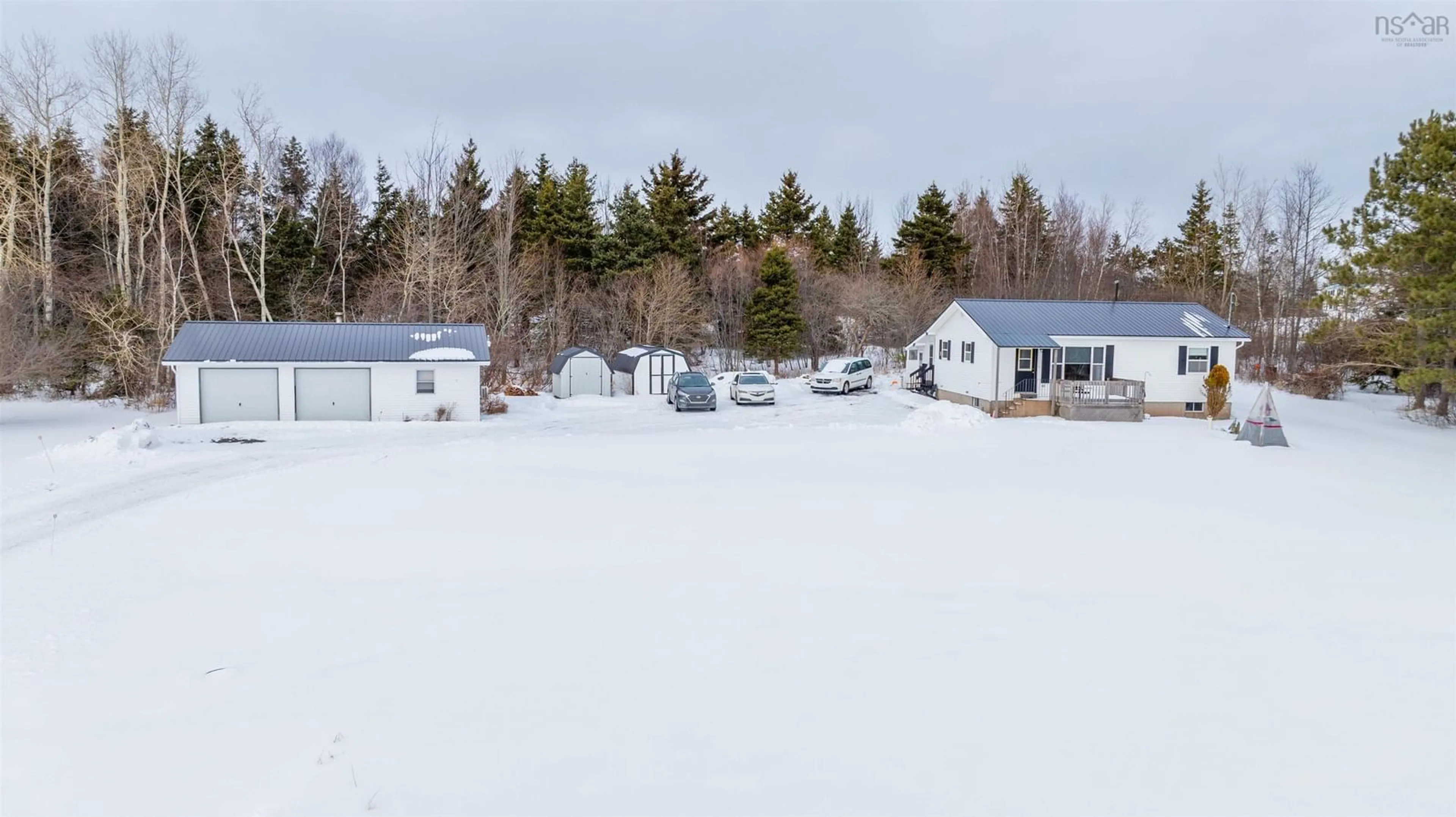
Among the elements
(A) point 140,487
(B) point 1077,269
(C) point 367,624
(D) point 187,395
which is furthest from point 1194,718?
(B) point 1077,269

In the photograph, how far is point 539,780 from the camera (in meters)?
4.57

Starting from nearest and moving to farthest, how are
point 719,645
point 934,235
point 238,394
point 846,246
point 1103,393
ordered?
1. point 719,645
2. point 238,394
3. point 1103,393
4. point 934,235
5. point 846,246

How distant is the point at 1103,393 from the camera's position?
25672 mm

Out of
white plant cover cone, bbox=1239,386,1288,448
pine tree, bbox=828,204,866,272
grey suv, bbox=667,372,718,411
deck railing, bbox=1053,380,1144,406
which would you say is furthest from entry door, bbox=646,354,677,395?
white plant cover cone, bbox=1239,386,1288,448

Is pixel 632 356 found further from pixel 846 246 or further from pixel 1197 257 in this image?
pixel 1197 257

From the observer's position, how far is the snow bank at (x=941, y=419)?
2209 centimetres

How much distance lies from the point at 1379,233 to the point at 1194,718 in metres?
25.0

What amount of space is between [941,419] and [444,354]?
16.0 m

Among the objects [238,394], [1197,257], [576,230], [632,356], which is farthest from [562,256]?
[1197,257]

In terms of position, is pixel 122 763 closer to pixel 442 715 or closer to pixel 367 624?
pixel 442 715

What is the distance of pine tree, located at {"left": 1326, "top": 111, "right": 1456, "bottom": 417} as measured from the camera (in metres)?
20.2

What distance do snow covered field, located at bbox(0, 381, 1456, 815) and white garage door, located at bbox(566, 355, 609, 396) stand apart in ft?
56.0

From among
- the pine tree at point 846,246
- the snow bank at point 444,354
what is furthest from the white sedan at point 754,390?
the pine tree at point 846,246

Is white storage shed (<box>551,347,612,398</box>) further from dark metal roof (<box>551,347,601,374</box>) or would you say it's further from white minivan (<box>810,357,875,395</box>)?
white minivan (<box>810,357,875,395</box>)
